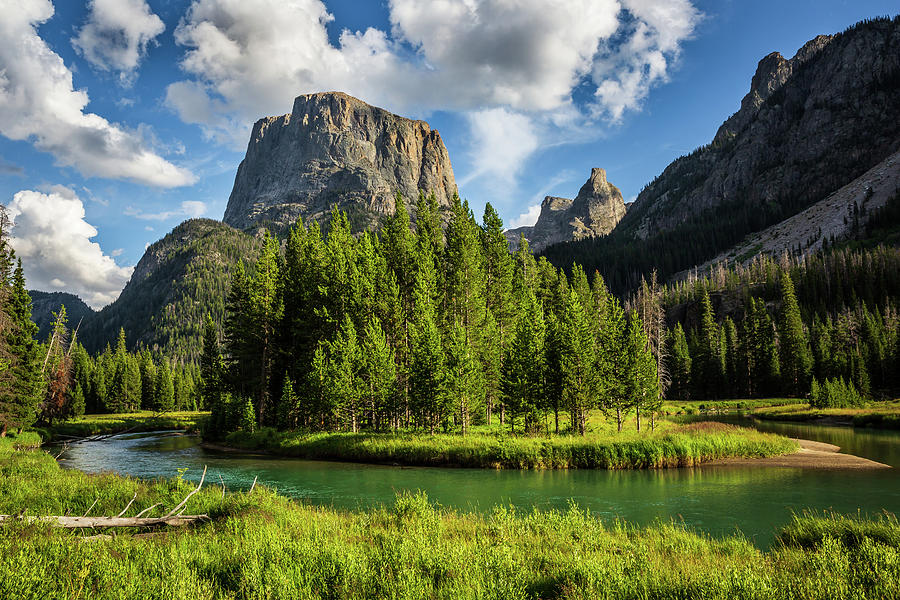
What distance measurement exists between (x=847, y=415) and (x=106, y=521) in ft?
241

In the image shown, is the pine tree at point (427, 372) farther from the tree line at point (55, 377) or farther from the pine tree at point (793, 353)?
the pine tree at point (793, 353)

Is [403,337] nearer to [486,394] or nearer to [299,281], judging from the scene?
[486,394]

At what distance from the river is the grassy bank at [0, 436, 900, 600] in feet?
19.9

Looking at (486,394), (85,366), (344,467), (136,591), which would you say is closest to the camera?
(136,591)

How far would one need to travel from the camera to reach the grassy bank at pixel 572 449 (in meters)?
32.3

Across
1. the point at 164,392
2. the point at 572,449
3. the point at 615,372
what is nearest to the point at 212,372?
the point at 572,449

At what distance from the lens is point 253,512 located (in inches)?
572

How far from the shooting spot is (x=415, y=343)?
42.8 metres

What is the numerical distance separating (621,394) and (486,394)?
13532mm

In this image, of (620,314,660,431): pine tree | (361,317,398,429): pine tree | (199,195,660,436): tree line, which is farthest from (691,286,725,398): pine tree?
(361,317,398,429): pine tree

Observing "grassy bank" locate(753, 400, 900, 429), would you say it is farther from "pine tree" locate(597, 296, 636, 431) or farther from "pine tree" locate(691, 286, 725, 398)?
"pine tree" locate(691, 286, 725, 398)

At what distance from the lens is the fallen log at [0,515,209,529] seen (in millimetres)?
12203

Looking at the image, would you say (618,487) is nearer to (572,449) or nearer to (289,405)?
(572,449)

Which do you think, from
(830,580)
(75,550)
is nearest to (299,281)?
(75,550)
